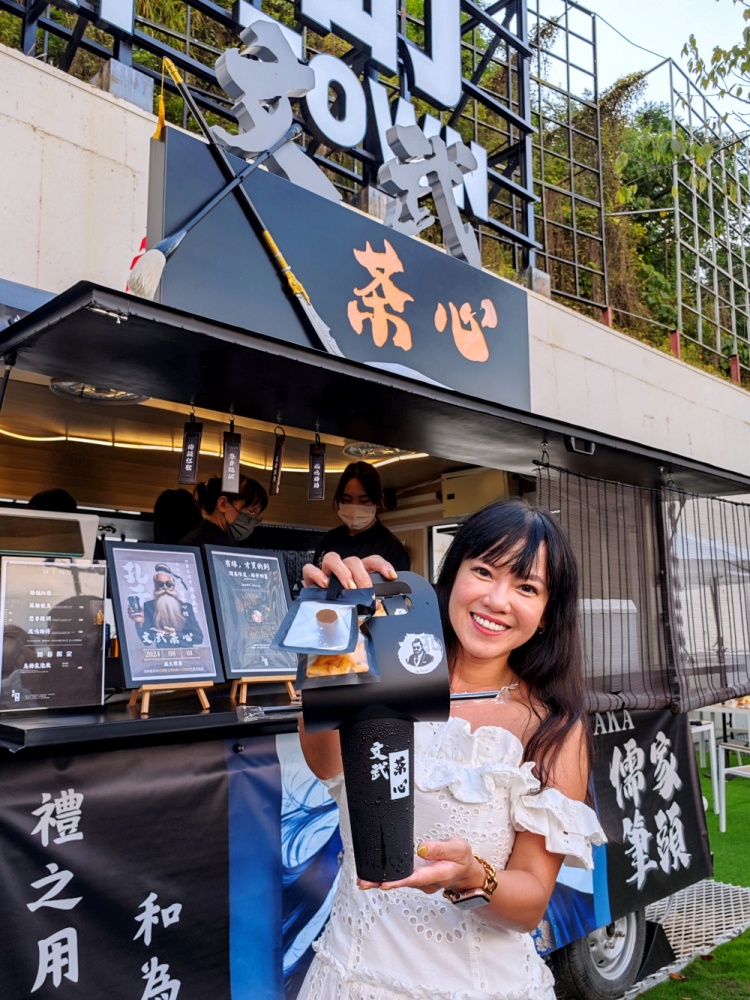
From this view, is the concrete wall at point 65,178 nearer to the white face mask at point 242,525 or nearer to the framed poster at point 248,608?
the white face mask at point 242,525

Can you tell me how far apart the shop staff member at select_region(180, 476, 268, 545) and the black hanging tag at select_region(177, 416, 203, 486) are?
448mm

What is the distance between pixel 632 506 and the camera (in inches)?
165

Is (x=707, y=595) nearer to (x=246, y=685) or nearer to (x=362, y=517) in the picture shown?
(x=362, y=517)

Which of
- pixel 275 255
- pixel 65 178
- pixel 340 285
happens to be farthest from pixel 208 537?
pixel 65 178

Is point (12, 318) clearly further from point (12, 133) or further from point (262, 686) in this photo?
point (262, 686)

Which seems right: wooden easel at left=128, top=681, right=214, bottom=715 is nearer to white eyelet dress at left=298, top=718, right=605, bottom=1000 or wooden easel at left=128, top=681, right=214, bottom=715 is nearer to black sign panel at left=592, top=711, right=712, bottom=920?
white eyelet dress at left=298, top=718, right=605, bottom=1000

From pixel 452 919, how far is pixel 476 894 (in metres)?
0.22

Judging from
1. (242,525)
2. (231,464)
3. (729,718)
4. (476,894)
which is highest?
(231,464)

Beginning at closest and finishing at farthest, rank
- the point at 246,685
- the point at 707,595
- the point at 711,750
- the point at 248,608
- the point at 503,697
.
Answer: the point at 503,697 → the point at 246,685 → the point at 248,608 → the point at 707,595 → the point at 711,750

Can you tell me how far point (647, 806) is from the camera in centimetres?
404

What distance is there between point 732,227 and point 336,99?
9.45 metres

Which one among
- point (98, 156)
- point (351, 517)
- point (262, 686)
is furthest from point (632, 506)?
point (98, 156)

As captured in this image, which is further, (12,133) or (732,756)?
(732,756)

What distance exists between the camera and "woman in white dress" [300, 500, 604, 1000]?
1426mm
